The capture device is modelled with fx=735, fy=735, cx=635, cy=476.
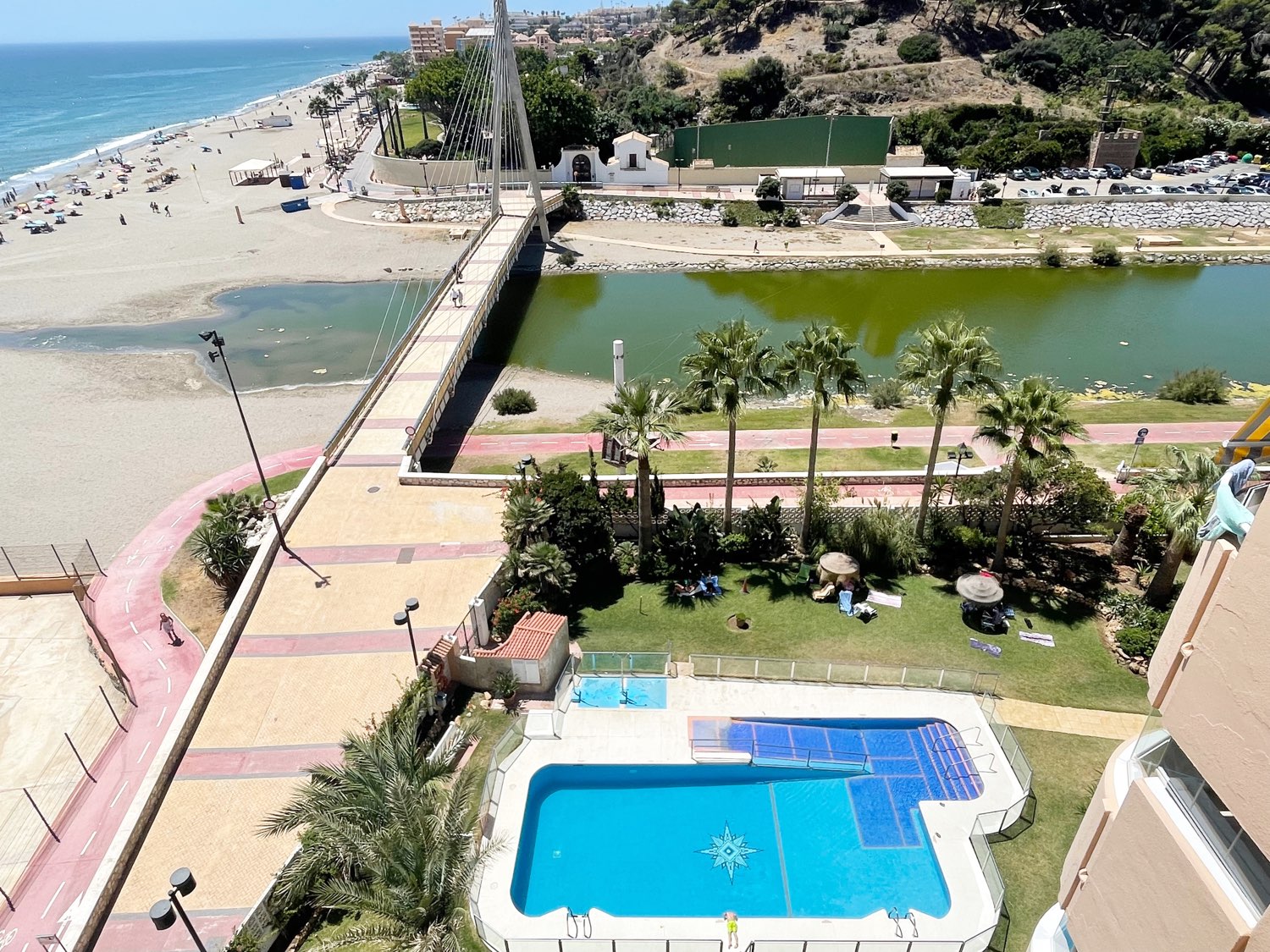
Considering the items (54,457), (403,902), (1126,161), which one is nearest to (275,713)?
(403,902)

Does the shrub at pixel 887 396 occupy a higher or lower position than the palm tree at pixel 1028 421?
lower

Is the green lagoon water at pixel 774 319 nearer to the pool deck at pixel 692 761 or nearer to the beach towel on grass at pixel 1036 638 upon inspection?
the beach towel on grass at pixel 1036 638

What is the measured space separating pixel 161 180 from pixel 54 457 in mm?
73378

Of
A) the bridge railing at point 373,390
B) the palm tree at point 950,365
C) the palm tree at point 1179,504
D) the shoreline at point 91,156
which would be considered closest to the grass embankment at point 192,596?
the bridge railing at point 373,390

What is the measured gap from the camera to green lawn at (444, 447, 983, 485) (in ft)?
95.2

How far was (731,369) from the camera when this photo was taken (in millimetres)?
Answer: 21812

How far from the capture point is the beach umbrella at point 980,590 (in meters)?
21.1

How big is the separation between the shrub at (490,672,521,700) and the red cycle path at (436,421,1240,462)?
43.9 ft

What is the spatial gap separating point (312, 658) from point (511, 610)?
5.45 metres

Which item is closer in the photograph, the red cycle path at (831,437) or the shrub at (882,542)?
the shrub at (882,542)

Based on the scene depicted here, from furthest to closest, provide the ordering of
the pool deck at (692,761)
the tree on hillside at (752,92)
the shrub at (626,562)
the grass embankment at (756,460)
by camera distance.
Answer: the tree on hillside at (752,92)
the grass embankment at (756,460)
the shrub at (626,562)
the pool deck at (692,761)

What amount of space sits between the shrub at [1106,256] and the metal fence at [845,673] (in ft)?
166

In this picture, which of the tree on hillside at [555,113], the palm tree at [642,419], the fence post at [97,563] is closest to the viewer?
the palm tree at [642,419]

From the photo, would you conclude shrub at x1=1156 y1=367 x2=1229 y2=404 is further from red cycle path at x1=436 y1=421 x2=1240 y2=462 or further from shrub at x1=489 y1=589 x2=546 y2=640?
shrub at x1=489 y1=589 x2=546 y2=640
